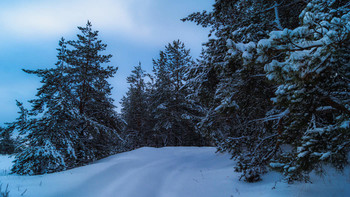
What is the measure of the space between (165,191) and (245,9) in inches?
319

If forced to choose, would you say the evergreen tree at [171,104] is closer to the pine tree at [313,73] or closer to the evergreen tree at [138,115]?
the evergreen tree at [138,115]

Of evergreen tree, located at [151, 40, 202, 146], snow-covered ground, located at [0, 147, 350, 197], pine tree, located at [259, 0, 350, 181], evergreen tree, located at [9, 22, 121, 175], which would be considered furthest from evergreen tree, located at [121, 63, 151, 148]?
pine tree, located at [259, 0, 350, 181]

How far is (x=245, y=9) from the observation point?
7.30 m

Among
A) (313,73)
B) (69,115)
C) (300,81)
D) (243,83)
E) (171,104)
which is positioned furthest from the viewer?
(171,104)

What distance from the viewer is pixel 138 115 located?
20781 mm

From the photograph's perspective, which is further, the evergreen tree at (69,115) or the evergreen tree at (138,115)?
the evergreen tree at (138,115)

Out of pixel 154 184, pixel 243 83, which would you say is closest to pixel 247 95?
pixel 243 83

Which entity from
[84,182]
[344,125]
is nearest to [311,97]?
[344,125]

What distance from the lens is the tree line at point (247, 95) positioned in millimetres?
2582

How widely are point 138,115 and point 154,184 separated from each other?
49.8ft

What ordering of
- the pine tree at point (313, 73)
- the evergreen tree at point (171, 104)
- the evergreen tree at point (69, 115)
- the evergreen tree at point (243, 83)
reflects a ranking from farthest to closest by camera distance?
1. the evergreen tree at point (171, 104)
2. the evergreen tree at point (69, 115)
3. the evergreen tree at point (243, 83)
4. the pine tree at point (313, 73)

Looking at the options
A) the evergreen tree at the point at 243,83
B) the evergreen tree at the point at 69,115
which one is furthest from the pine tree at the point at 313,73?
the evergreen tree at the point at 69,115

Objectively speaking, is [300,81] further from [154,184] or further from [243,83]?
[154,184]

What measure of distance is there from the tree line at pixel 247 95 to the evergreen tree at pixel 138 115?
300cm
